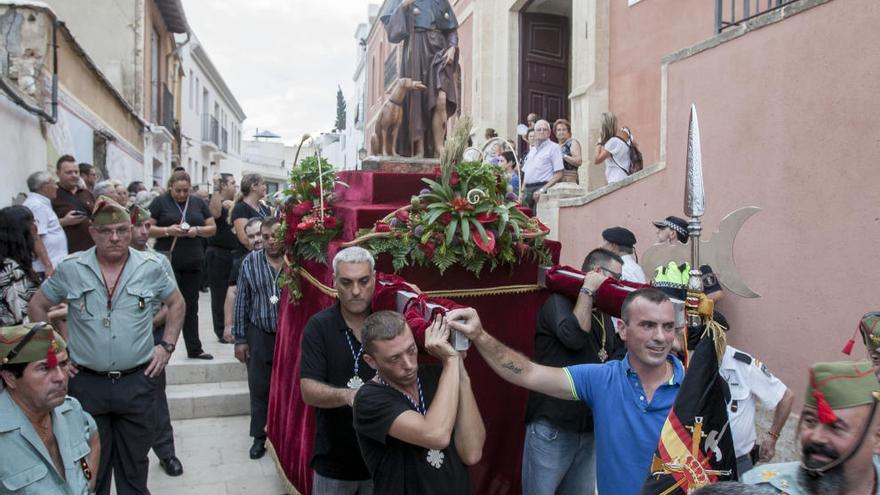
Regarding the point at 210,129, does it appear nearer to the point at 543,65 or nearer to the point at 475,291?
the point at 543,65

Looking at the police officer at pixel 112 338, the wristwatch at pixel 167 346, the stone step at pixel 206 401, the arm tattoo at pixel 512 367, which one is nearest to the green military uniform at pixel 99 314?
the police officer at pixel 112 338

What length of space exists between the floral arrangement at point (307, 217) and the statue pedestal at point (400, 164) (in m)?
0.58

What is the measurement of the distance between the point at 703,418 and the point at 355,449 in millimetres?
1713

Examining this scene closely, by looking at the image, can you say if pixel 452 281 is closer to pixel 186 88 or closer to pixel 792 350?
pixel 792 350

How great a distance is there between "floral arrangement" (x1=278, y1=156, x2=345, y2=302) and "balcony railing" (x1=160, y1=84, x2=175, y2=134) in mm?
18683

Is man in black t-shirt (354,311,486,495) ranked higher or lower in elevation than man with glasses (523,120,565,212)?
lower

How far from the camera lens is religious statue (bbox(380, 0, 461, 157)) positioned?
5.45 m

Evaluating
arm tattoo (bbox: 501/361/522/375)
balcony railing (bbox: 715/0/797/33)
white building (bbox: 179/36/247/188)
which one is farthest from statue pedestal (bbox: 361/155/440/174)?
white building (bbox: 179/36/247/188)

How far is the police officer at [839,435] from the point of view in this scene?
6.25 ft

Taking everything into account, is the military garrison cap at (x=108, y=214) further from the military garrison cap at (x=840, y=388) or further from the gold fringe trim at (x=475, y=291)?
the military garrison cap at (x=840, y=388)

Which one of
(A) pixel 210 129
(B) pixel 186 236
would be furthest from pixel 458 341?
(A) pixel 210 129

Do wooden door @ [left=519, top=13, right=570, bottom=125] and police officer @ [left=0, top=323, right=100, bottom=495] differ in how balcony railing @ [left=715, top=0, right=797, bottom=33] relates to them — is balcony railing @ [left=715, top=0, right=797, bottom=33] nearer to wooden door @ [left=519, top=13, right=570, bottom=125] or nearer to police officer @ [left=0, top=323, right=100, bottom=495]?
police officer @ [left=0, top=323, right=100, bottom=495]

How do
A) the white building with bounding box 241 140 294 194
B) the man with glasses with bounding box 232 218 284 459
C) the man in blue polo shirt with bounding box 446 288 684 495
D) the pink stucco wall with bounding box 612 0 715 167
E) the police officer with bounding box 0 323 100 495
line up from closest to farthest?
1. the police officer with bounding box 0 323 100 495
2. the man in blue polo shirt with bounding box 446 288 684 495
3. the man with glasses with bounding box 232 218 284 459
4. the pink stucco wall with bounding box 612 0 715 167
5. the white building with bounding box 241 140 294 194

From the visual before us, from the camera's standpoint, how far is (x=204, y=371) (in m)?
6.93
